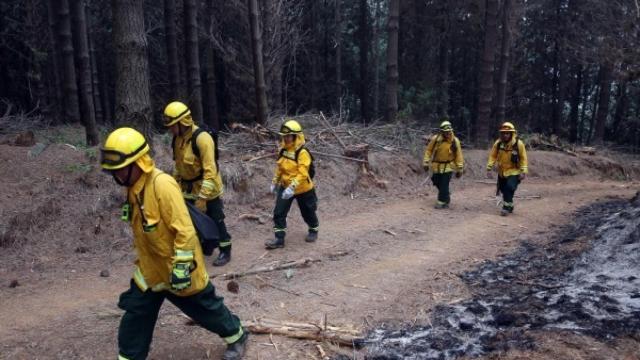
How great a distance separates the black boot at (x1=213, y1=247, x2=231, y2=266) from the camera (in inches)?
281

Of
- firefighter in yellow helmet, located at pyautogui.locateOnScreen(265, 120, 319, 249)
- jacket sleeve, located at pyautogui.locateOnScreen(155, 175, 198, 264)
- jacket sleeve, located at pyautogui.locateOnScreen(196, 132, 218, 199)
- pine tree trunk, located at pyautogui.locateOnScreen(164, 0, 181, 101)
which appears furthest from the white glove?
pine tree trunk, located at pyautogui.locateOnScreen(164, 0, 181, 101)

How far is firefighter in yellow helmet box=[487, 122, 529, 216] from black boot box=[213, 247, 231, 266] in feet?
21.2

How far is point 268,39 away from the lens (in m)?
15.3

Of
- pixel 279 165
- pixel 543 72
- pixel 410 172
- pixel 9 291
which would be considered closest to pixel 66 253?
pixel 9 291

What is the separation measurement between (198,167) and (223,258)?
4.77 ft

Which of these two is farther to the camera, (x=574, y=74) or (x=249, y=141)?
(x=574, y=74)

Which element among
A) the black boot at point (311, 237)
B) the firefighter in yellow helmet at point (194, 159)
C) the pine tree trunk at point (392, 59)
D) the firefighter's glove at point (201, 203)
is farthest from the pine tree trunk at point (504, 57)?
the firefighter's glove at point (201, 203)

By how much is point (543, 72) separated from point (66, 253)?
28.5 metres

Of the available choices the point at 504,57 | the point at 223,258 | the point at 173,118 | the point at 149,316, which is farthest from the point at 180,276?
the point at 504,57

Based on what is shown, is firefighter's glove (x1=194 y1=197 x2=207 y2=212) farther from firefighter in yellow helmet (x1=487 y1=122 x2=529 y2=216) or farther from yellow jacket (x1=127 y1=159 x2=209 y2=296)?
firefighter in yellow helmet (x1=487 y1=122 x2=529 y2=216)

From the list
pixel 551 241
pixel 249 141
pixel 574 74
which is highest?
pixel 574 74

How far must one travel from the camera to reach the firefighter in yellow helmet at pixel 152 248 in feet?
12.6

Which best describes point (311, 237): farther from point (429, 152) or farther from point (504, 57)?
point (504, 57)

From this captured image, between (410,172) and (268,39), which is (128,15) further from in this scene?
(410,172)
